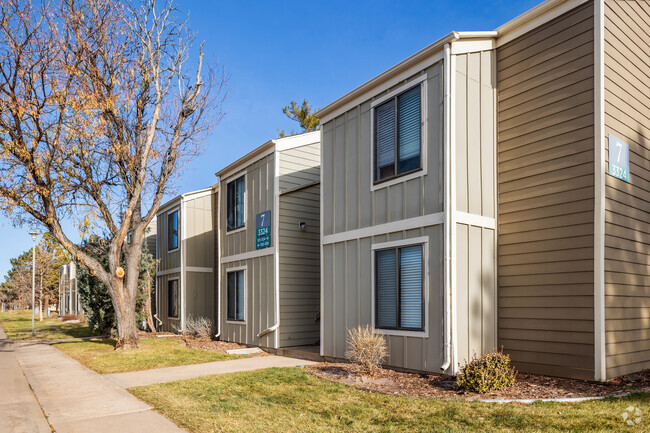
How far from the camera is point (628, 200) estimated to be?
26.9 feet

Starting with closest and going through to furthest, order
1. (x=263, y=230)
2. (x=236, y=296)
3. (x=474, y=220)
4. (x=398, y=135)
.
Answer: (x=474, y=220) → (x=398, y=135) → (x=263, y=230) → (x=236, y=296)

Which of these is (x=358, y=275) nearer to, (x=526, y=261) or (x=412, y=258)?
(x=412, y=258)

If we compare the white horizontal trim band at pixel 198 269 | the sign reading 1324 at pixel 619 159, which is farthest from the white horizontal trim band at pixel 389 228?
the white horizontal trim band at pixel 198 269

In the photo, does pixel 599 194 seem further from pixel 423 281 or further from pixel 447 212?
pixel 423 281

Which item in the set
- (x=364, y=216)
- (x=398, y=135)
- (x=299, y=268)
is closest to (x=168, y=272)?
Result: (x=299, y=268)

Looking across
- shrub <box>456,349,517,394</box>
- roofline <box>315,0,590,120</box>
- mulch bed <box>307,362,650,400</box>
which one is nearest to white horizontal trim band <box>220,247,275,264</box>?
mulch bed <box>307,362,650,400</box>

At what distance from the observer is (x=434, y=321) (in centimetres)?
821

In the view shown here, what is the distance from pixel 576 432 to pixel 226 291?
12014 millimetres

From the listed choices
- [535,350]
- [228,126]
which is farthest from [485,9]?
[535,350]

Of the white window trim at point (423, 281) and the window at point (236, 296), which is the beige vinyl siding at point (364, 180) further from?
the window at point (236, 296)

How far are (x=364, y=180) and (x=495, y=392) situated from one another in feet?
15.6

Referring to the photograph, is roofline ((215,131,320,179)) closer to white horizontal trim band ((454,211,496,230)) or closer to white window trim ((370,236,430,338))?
white window trim ((370,236,430,338))

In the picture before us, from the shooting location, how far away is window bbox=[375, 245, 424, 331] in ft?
28.3

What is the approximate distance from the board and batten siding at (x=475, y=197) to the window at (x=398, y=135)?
0.78 m
